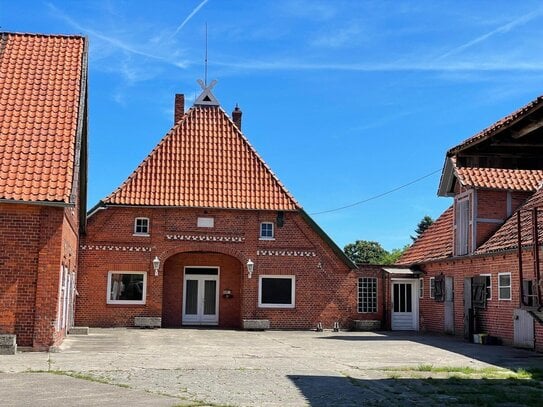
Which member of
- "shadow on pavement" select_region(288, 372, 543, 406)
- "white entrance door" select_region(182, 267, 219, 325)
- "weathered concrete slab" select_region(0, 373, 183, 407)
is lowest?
"shadow on pavement" select_region(288, 372, 543, 406)

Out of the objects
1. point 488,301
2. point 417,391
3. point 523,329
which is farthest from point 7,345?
point 488,301

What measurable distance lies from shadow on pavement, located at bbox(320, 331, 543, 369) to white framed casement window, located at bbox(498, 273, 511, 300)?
5.31ft

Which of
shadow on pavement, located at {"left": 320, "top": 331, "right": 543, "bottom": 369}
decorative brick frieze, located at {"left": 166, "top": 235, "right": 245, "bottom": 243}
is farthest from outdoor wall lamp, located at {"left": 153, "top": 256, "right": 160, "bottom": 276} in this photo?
shadow on pavement, located at {"left": 320, "top": 331, "right": 543, "bottom": 369}

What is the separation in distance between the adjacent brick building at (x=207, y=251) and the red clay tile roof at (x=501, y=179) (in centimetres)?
690

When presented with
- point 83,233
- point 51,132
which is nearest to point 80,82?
point 51,132

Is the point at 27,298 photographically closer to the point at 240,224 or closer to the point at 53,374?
the point at 53,374

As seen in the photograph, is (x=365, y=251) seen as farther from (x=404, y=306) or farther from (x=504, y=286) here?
(x=504, y=286)

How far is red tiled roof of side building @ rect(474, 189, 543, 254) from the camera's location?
19.8 metres

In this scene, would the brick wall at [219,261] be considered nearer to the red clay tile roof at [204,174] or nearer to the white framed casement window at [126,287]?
the white framed casement window at [126,287]

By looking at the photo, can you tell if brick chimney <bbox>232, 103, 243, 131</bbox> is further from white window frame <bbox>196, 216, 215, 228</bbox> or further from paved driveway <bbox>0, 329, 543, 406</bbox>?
paved driveway <bbox>0, 329, 543, 406</bbox>

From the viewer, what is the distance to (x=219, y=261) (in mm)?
28516

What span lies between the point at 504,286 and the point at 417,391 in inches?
445

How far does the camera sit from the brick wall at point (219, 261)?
86.8 ft

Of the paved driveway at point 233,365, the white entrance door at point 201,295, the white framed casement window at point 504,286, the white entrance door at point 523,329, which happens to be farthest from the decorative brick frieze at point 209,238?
the white entrance door at point 523,329
